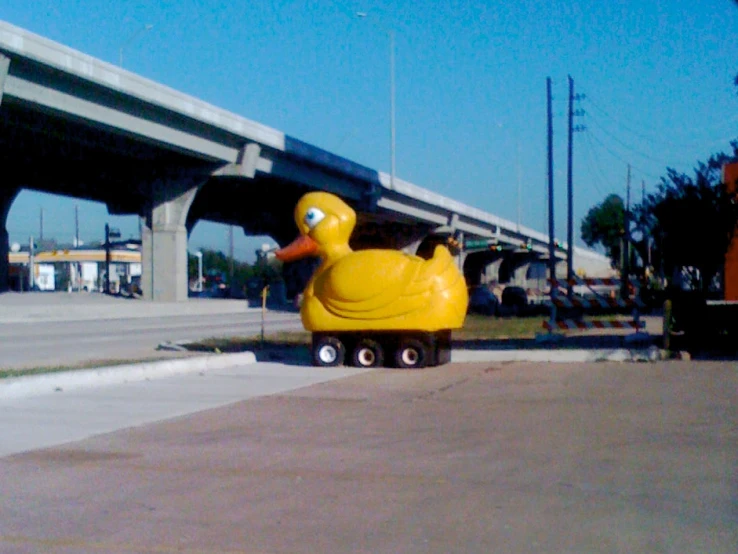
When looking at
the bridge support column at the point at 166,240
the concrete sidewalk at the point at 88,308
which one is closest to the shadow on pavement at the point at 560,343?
the concrete sidewalk at the point at 88,308

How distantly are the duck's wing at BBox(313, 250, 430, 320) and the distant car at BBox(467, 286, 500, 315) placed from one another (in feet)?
101

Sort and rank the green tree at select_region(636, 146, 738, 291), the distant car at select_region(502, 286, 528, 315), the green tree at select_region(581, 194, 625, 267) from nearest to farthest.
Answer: the green tree at select_region(636, 146, 738, 291) → the distant car at select_region(502, 286, 528, 315) → the green tree at select_region(581, 194, 625, 267)

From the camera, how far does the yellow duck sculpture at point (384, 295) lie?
16.8m

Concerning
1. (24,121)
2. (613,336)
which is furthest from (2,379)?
(24,121)

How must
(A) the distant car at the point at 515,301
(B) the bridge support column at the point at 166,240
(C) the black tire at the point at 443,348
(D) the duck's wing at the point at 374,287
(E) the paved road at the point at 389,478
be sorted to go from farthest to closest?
(B) the bridge support column at the point at 166,240, (A) the distant car at the point at 515,301, (C) the black tire at the point at 443,348, (D) the duck's wing at the point at 374,287, (E) the paved road at the point at 389,478

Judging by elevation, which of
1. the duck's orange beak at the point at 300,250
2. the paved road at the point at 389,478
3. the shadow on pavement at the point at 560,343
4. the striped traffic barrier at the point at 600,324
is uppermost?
the duck's orange beak at the point at 300,250

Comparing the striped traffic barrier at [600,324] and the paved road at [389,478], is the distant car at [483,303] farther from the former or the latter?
the paved road at [389,478]

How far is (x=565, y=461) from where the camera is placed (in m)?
8.84

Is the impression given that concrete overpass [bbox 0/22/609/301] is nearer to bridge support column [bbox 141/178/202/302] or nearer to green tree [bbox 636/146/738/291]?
bridge support column [bbox 141/178/202/302]

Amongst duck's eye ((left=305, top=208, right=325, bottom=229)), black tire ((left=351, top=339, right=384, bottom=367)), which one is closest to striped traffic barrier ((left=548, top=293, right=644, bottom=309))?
black tire ((left=351, top=339, right=384, bottom=367))

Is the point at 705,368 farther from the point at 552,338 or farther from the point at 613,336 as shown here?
the point at 613,336

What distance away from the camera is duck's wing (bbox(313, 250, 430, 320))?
16812mm

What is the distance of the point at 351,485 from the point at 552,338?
15761 mm

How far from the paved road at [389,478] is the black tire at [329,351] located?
418 cm
